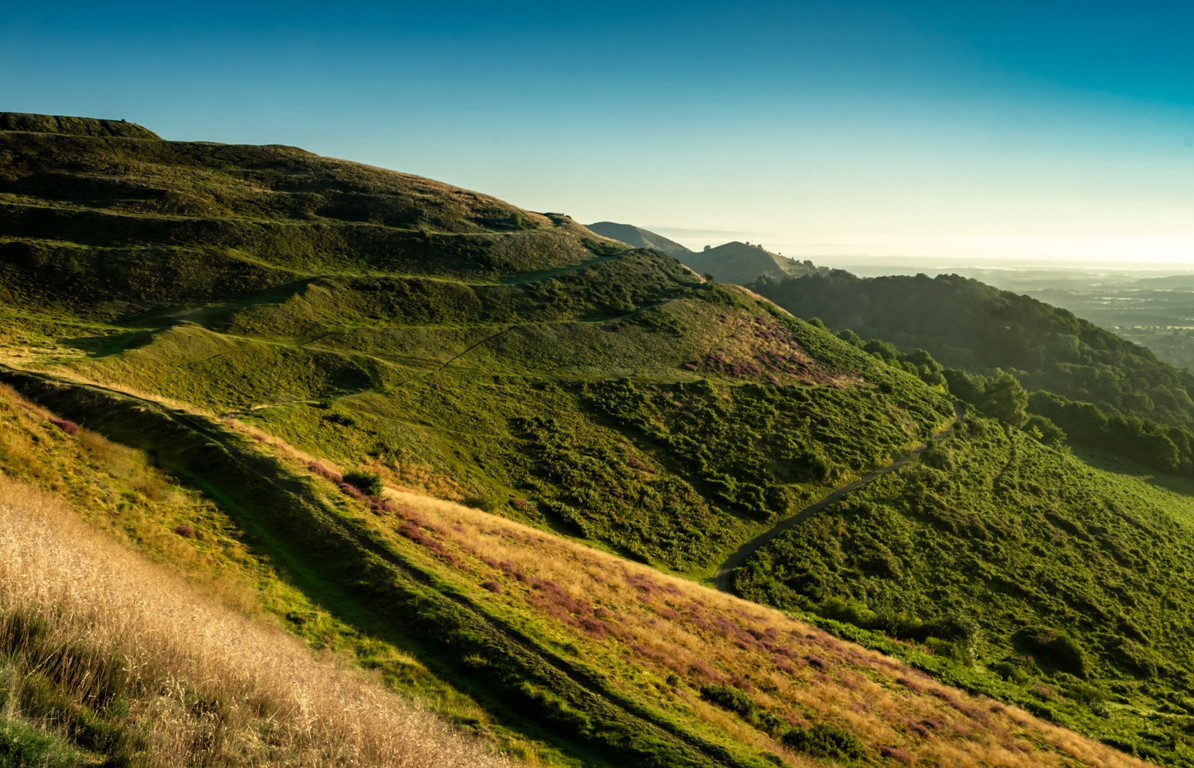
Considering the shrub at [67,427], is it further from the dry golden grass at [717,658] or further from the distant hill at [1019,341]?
the distant hill at [1019,341]

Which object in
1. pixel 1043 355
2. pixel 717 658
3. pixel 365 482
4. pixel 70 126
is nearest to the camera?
pixel 717 658

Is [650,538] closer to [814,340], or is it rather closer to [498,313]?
[498,313]

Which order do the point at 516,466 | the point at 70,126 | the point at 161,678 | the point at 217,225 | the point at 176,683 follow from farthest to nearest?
the point at 70,126, the point at 217,225, the point at 516,466, the point at 161,678, the point at 176,683

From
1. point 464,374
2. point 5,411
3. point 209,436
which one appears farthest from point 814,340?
point 5,411

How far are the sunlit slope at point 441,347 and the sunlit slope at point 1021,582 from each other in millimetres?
5163

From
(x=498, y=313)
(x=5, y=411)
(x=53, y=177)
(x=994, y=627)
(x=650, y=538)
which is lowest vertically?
(x=994, y=627)

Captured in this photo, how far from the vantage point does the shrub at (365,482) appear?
2570 cm

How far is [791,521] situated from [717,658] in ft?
91.6

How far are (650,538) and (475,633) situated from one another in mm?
26419

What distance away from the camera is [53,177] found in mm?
75125

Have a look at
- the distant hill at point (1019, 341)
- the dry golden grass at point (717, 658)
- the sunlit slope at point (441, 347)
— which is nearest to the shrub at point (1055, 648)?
the dry golden grass at point (717, 658)

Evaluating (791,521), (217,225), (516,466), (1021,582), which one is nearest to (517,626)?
(516,466)

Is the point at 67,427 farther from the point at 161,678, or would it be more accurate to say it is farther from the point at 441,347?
the point at 441,347

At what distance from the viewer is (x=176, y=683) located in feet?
26.7
